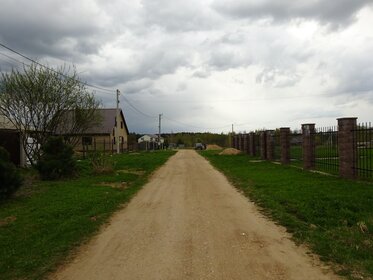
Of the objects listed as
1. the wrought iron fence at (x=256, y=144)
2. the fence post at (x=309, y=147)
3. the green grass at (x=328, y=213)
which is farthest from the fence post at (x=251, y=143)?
the green grass at (x=328, y=213)

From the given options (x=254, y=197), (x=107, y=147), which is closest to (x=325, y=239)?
(x=254, y=197)

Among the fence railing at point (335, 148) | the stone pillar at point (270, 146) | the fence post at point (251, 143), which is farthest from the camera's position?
the fence post at point (251, 143)

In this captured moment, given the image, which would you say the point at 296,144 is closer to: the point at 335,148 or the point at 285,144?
the point at 285,144

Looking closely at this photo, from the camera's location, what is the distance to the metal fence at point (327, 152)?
692 inches

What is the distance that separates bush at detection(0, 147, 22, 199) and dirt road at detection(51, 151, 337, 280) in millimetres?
3846

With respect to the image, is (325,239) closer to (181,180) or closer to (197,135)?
(181,180)

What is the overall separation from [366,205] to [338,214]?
1135mm

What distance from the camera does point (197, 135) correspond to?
112m

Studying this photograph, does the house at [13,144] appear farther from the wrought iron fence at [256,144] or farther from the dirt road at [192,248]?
the wrought iron fence at [256,144]

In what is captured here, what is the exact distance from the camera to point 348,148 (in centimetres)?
1484

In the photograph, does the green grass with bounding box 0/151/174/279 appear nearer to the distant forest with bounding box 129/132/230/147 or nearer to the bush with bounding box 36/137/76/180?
the bush with bounding box 36/137/76/180

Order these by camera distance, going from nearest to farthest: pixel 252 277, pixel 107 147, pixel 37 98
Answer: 1. pixel 252 277
2. pixel 37 98
3. pixel 107 147

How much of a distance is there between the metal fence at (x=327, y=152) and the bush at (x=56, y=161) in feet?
35.7

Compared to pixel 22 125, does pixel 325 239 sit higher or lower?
lower
